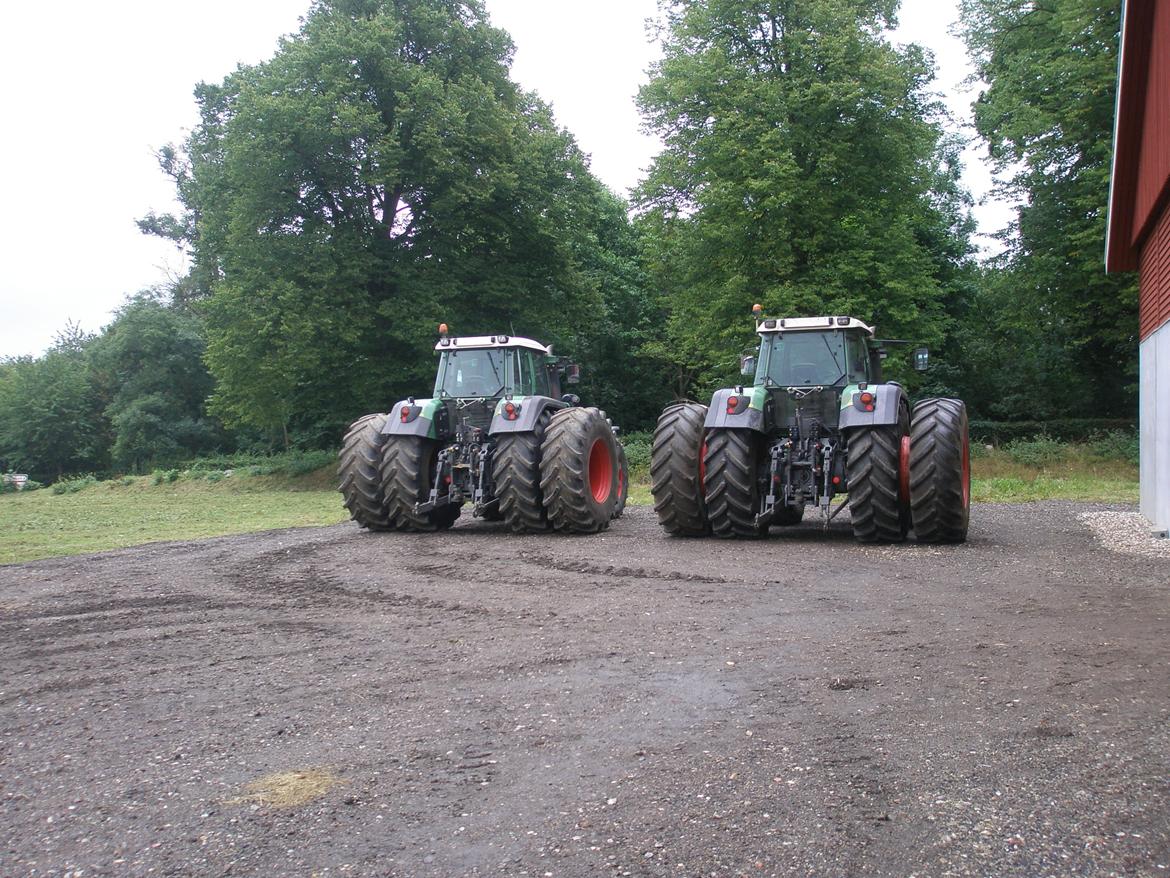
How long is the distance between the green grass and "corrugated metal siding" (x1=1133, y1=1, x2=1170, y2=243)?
11.5m

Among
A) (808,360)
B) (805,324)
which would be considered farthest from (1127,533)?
(805,324)

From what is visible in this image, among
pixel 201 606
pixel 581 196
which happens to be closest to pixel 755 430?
pixel 201 606

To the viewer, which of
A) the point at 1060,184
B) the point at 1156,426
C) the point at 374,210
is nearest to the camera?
the point at 1156,426

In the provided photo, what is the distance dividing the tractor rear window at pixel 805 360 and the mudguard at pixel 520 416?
256 cm

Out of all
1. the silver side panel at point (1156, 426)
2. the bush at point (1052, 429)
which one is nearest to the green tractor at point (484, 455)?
the silver side panel at point (1156, 426)

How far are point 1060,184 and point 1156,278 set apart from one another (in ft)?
42.1

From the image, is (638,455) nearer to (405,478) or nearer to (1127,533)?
(405,478)

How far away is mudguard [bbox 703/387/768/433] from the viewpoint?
10109 millimetres

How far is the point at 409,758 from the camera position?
3.65m

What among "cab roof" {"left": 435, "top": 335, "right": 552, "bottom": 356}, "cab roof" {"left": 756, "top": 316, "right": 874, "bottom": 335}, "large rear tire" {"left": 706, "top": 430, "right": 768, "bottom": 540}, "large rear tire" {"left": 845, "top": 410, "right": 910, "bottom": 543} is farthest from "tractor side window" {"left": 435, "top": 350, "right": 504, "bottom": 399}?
"large rear tire" {"left": 845, "top": 410, "right": 910, "bottom": 543}

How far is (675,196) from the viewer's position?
24.5 metres

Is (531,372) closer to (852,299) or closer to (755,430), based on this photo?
(755,430)

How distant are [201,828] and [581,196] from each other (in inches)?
1000

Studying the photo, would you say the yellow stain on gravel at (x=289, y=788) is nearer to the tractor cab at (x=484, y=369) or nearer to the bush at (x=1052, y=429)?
the tractor cab at (x=484, y=369)
